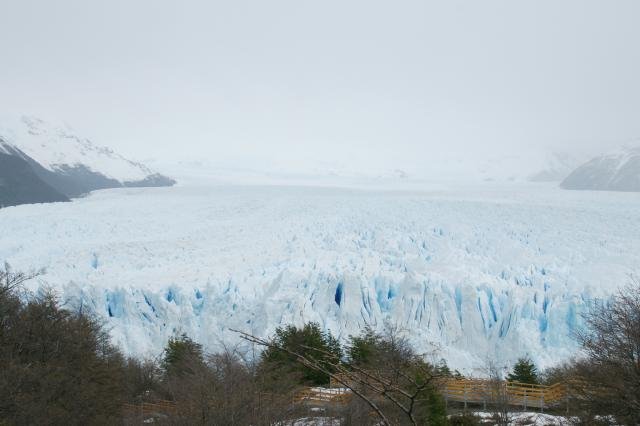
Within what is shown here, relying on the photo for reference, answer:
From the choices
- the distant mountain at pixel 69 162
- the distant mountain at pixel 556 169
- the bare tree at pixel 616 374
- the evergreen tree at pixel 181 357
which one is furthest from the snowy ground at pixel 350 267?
the distant mountain at pixel 556 169

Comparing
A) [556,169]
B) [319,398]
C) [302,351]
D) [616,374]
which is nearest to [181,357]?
[302,351]

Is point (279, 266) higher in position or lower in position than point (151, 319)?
higher

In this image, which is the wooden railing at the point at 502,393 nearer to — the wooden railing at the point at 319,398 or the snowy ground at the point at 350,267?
the wooden railing at the point at 319,398

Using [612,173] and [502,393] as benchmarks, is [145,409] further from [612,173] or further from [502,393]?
[612,173]

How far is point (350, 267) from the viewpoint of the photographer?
74.4ft

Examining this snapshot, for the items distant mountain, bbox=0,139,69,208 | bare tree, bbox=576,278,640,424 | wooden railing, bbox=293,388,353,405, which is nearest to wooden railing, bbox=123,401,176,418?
wooden railing, bbox=293,388,353,405

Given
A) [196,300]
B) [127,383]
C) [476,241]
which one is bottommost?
[127,383]

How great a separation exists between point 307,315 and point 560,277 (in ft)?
29.9

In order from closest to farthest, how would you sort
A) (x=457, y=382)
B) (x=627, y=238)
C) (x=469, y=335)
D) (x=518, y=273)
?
(x=457, y=382)
(x=469, y=335)
(x=518, y=273)
(x=627, y=238)

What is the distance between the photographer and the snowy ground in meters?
20.8

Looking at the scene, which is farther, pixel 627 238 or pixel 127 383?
pixel 627 238

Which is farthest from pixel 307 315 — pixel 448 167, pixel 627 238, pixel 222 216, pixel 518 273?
pixel 448 167

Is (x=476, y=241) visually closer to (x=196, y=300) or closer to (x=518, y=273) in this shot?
(x=518, y=273)

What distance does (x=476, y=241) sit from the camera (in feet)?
82.9
